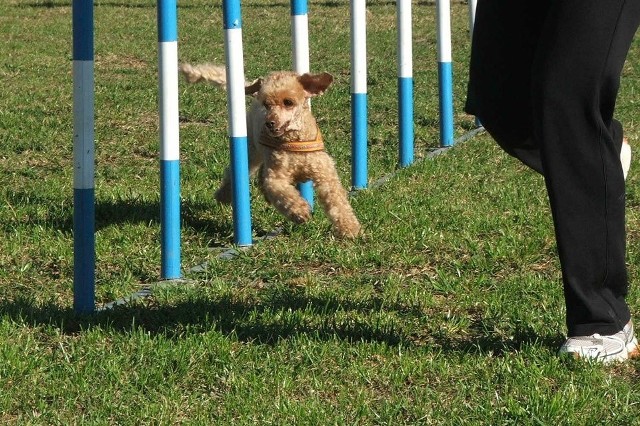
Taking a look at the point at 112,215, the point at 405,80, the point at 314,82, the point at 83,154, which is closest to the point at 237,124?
the point at 314,82

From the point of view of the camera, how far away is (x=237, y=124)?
5590mm

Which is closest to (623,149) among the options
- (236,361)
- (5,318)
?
(236,361)

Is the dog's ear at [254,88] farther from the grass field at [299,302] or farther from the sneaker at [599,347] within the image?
the sneaker at [599,347]

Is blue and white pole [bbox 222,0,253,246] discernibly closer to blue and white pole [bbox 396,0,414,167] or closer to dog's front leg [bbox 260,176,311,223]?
dog's front leg [bbox 260,176,311,223]

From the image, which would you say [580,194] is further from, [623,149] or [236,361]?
[236,361]

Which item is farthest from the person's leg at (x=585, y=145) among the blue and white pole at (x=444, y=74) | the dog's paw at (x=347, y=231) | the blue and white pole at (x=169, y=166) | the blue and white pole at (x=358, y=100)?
the blue and white pole at (x=444, y=74)

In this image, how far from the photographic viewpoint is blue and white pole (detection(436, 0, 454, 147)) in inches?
329

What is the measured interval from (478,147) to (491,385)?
480cm

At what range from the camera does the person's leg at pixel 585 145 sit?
3.57m

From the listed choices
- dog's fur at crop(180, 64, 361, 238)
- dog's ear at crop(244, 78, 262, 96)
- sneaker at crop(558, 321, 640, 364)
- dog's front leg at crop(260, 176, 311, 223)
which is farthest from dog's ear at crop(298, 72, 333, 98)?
sneaker at crop(558, 321, 640, 364)

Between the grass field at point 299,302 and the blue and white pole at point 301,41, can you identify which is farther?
the blue and white pole at point 301,41

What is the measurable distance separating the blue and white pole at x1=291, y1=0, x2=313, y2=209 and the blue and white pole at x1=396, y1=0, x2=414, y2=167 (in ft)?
4.13

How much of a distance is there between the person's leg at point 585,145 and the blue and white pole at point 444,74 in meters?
4.66

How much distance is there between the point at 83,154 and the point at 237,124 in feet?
4.49
